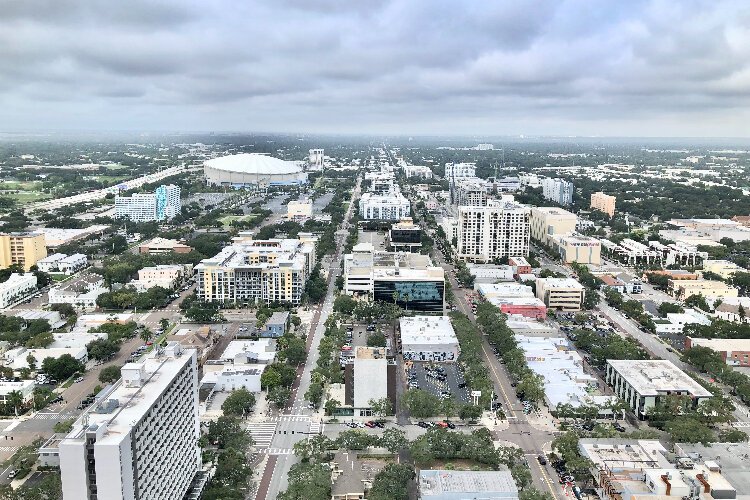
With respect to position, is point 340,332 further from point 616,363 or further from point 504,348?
point 616,363

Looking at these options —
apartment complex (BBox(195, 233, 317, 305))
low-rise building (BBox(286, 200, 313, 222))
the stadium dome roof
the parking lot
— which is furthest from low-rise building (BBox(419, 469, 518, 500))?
the stadium dome roof

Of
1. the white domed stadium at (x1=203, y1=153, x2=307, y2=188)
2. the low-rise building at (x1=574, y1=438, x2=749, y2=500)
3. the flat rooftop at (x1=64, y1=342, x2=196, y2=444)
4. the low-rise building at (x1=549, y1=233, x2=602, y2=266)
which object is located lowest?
the low-rise building at (x1=574, y1=438, x2=749, y2=500)

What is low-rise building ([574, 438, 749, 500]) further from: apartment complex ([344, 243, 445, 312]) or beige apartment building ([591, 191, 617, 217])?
beige apartment building ([591, 191, 617, 217])

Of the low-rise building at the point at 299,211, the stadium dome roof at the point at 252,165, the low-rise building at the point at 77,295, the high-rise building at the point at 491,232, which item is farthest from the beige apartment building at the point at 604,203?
the low-rise building at the point at 77,295

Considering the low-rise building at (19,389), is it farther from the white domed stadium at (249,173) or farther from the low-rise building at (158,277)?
the white domed stadium at (249,173)

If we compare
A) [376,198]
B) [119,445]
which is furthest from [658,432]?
[376,198]

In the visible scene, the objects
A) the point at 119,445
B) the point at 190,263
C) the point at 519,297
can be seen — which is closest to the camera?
the point at 119,445
